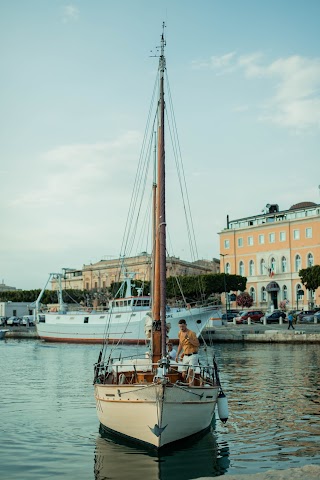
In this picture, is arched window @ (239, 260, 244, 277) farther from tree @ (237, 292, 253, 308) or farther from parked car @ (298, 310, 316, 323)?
parked car @ (298, 310, 316, 323)

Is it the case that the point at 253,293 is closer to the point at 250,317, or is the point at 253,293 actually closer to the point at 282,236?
the point at 282,236

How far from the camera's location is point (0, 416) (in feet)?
59.7

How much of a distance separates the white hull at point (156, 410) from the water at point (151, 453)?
41 cm

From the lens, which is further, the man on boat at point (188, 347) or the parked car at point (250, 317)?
the parked car at point (250, 317)

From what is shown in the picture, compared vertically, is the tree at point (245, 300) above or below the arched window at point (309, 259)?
below

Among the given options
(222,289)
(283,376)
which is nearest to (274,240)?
(222,289)

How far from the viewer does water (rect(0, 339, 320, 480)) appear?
12.1 meters

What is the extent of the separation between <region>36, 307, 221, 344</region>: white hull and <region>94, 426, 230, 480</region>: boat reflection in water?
3695cm

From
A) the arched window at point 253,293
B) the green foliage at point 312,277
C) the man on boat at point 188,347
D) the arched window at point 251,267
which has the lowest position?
the man on boat at point 188,347

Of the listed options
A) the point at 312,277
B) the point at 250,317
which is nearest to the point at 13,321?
the point at 250,317

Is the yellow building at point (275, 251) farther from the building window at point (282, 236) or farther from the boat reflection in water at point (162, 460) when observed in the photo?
the boat reflection in water at point (162, 460)

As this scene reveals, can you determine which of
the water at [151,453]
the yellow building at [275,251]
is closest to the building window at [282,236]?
the yellow building at [275,251]

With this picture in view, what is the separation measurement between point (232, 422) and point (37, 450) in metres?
5.53

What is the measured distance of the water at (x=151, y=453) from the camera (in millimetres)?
12141
